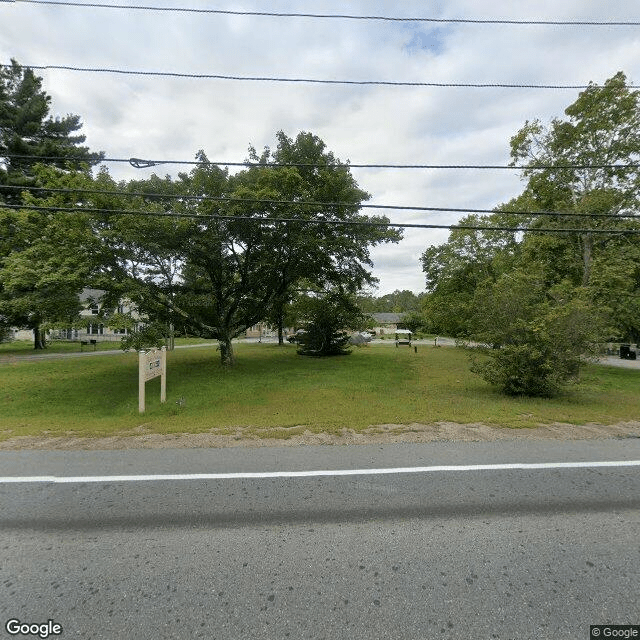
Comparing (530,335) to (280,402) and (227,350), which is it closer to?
(280,402)

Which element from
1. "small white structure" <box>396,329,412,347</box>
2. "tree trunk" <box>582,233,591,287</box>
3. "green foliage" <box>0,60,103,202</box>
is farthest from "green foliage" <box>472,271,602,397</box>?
"green foliage" <box>0,60,103,202</box>

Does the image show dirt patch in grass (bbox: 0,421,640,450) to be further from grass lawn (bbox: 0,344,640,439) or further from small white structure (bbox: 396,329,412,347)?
small white structure (bbox: 396,329,412,347)

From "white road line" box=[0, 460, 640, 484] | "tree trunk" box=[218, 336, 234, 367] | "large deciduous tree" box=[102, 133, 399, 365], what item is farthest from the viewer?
"tree trunk" box=[218, 336, 234, 367]

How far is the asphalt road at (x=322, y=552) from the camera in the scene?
2068mm

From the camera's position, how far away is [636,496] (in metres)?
3.50

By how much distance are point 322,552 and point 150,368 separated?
670cm

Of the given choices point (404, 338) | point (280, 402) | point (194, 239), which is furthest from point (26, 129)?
point (404, 338)

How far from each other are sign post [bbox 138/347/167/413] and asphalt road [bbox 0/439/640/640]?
2849mm

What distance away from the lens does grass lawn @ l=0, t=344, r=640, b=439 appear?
20.6 feet

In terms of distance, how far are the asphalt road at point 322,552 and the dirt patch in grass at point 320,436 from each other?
0.85m

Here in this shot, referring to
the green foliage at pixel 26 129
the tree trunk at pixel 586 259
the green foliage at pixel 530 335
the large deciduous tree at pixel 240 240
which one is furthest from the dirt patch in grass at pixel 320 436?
the green foliage at pixel 26 129

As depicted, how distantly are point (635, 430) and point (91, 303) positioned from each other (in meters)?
14.8

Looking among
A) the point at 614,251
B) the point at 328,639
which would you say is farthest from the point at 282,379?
the point at 614,251

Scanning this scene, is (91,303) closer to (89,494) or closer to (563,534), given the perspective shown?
(89,494)
